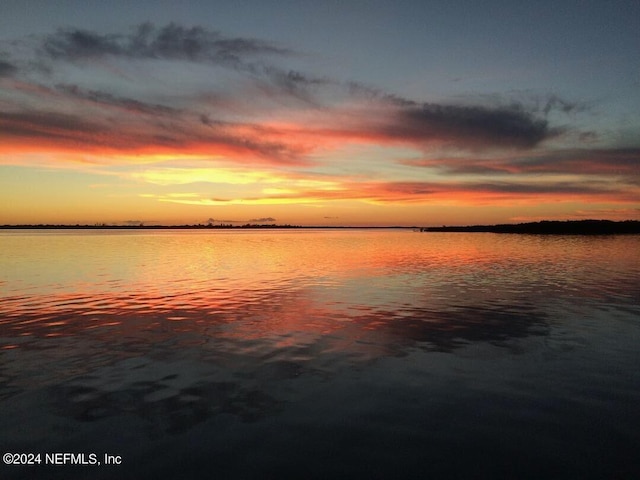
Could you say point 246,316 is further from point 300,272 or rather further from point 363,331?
point 300,272

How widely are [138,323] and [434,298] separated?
18.1 metres

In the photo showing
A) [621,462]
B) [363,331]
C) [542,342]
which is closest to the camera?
[621,462]

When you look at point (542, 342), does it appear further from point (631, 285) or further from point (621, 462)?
point (631, 285)

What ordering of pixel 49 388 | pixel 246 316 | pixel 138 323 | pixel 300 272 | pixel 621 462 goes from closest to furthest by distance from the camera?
pixel 621 462 → pixel 49 388 → pixel 138 323 → pixel 246 316 → pixel 300 272

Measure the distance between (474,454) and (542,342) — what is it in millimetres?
10252

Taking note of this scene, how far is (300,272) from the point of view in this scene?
44000 mm

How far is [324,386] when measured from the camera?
12734 mm

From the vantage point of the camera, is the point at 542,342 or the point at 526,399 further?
the point at 542,342

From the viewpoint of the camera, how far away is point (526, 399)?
1167cm

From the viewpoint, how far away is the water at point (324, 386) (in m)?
8.90

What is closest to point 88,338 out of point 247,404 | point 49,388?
point 49,388

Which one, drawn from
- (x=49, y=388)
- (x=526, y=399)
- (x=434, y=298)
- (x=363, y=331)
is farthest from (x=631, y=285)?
(x=49, y=388)

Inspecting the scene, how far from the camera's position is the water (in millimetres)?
8898

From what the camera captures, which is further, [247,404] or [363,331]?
[363,331]
